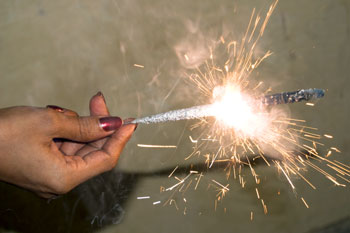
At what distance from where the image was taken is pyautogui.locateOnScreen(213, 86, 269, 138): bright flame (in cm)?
125

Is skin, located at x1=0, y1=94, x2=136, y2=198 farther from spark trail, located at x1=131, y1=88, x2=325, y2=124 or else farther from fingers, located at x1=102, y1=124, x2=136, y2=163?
spark trail, located at x1=131, y1=88, x2=325, y2=124

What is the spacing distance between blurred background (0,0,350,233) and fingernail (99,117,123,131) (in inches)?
15.7

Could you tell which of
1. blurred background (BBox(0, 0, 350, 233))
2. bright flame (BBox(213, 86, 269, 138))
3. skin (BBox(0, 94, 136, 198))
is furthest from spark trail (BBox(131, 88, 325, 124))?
blurred background (BBox(0, 0, 350, 233))

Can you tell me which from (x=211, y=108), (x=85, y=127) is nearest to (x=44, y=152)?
(x=85, y=127)

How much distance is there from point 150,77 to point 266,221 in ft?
3.27

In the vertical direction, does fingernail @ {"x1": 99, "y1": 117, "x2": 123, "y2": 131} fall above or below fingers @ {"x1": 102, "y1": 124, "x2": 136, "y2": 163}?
above

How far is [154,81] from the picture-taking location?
57.7 inches

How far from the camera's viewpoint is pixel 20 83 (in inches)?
51.3

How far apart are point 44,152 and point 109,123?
22cm

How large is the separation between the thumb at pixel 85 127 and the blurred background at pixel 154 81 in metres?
0.40

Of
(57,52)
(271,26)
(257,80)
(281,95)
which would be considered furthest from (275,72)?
(57,52)

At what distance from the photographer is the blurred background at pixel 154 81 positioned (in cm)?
132

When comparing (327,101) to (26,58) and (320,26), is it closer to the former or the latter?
(320,26)

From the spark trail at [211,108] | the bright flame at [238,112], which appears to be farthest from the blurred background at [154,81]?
the spark trail at [211,108]
